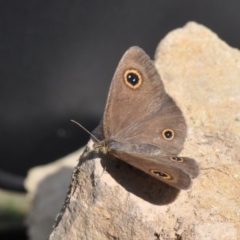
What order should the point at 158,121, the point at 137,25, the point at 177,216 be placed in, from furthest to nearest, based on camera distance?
the point at 137,25 → the point at 158,121 → the point at 177,216

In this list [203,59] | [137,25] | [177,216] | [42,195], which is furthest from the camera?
[137,25]

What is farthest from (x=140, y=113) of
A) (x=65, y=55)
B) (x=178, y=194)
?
(x=65, y=55)

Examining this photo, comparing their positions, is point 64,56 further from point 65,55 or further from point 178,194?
point 178,194

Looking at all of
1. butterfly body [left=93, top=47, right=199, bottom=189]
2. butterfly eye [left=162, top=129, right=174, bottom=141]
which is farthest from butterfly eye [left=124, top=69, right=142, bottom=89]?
butterfly eye [left=162, top=129, right=174, bottom=141]

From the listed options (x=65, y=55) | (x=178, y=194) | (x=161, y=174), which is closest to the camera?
(x=161, y=174)

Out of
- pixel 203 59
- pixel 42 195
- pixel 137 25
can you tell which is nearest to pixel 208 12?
pixel 137 25

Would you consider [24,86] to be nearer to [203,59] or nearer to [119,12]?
[119,12]

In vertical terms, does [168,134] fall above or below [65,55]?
below

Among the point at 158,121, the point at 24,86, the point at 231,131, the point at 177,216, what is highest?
the point at 24,86
